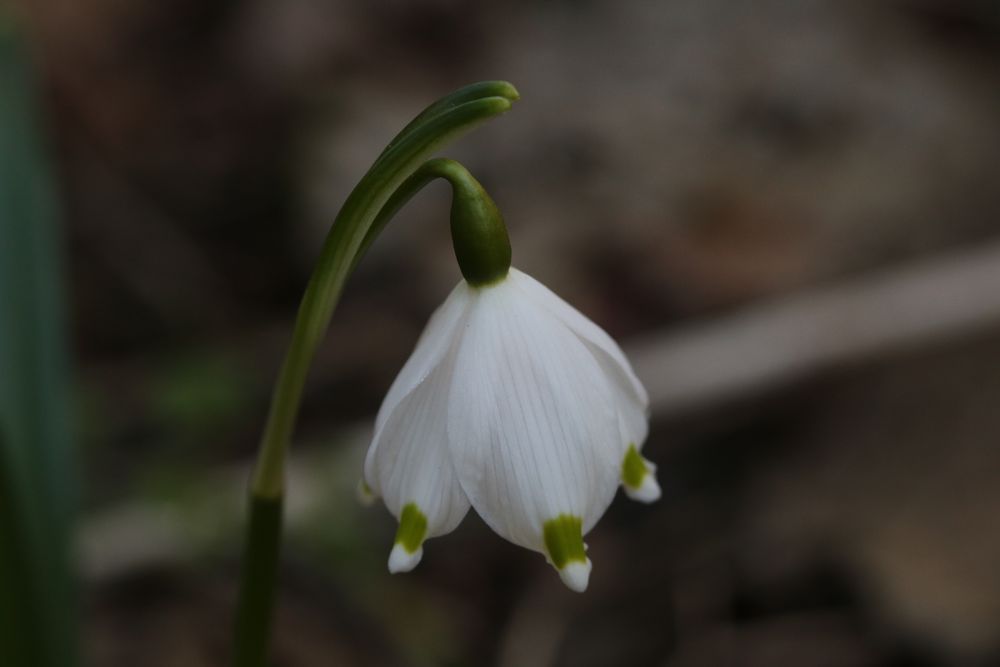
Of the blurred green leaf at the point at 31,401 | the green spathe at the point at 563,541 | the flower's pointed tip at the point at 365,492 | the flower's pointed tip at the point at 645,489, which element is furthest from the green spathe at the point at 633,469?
the blurred green leaf at the point at 31,401

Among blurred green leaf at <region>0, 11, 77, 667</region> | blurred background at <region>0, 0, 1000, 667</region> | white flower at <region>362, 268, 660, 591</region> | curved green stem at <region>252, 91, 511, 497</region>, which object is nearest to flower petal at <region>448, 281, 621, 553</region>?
white flower at <region>362, 268, 660, 591</region>

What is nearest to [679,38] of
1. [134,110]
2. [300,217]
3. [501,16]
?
[501,16]

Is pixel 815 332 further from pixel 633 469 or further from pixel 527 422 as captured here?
pixel 527 422

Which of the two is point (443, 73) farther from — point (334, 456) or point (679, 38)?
point (334, 456)

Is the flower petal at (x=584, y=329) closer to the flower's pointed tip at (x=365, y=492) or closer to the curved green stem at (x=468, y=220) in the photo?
the curved green stem at (x=468, y=220)

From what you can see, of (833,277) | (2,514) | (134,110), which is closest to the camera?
(2,514)

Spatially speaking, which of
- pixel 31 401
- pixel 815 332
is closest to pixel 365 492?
pixel 31 401
